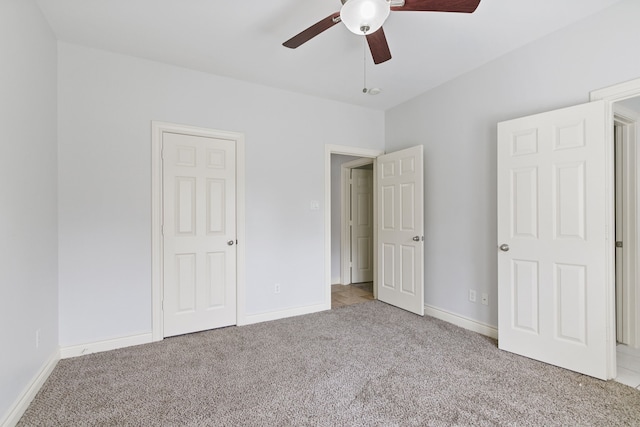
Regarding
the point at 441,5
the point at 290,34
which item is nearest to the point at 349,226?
the point at 290,34

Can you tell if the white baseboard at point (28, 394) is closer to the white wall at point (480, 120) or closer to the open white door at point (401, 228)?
the open white door at point (401, 228)

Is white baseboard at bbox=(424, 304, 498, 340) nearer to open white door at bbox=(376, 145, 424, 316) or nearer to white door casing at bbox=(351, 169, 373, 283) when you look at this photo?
open white door at bbox=(376, 145, 424, 316)

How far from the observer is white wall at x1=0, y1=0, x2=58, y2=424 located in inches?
63.6

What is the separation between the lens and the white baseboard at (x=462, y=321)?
284 cm

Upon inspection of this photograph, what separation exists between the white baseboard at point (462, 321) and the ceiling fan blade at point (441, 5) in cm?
267

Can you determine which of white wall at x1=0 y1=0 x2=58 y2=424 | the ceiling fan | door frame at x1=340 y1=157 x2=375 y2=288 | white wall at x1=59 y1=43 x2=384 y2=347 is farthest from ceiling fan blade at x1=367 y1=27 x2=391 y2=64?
door frame at x1=340 y1=157 x2=375 y2=288

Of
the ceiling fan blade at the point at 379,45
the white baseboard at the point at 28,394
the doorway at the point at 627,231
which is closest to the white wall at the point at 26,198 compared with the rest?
the white baseboard at the point at 28,394

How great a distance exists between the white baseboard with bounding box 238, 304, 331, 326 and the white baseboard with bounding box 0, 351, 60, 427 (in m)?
1.51

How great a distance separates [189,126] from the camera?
295 centimetres

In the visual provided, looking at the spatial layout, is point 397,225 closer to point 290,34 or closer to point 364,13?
point 290,34

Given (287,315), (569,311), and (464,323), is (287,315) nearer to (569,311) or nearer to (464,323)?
(464,323)

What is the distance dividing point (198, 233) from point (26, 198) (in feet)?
4.36

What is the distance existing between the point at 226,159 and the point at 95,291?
1.68m

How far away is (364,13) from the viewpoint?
1.52m
